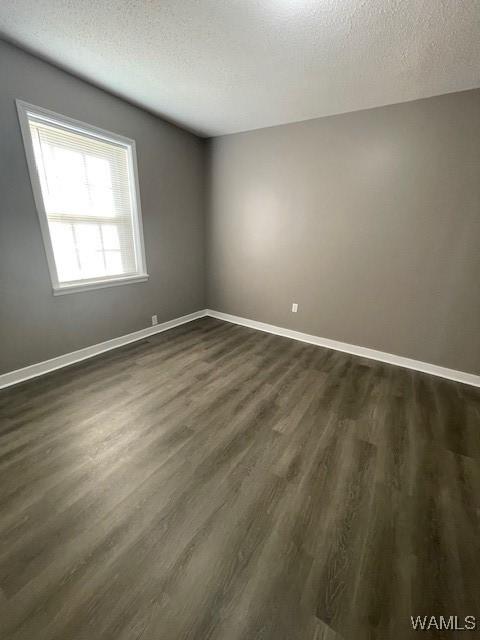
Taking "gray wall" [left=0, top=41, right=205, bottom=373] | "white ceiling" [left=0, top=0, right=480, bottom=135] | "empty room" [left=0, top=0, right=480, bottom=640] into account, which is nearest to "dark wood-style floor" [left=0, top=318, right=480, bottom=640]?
"empty room" [left=0, top=0, right=480, bottom=640]

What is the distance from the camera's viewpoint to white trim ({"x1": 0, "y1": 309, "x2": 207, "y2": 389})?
88.3 inches

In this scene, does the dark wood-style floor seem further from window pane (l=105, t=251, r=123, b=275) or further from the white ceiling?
the white ceiling

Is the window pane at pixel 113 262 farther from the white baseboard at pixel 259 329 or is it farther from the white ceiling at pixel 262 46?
the white ceiling at pixel 262 46

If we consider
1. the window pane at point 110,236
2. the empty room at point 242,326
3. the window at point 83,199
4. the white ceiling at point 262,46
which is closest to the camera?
the empty room at point 242,326

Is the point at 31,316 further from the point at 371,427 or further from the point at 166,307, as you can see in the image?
the point at 371,427

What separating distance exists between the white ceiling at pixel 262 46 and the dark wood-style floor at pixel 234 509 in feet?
8.27

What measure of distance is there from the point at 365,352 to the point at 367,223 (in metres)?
1.46

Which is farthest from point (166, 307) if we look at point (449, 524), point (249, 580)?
point (449, 524)

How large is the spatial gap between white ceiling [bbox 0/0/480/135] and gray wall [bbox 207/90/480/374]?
1.14 ft

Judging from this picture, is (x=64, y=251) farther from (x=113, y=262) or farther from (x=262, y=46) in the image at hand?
(x=262, y=46)

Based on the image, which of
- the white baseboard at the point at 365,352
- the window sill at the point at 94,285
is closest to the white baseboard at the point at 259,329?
the white baseboard at the point at 365,352

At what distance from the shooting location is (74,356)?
263cm

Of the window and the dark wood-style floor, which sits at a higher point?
the window

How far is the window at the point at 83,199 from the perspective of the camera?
216 cm
